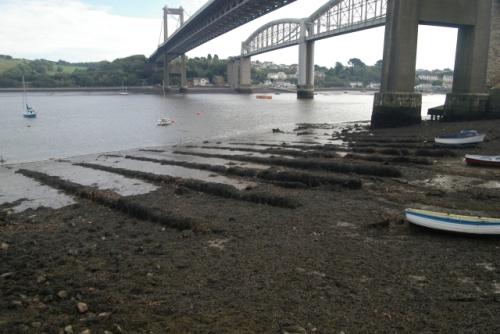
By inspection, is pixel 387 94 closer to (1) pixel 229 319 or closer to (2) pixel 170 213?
(2) pixel 170 213

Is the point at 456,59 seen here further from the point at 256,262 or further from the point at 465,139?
the point at 256,262

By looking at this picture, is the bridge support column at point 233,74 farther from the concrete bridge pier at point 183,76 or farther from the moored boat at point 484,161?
the moored boat at point 484,161

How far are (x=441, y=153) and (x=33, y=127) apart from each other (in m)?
38.3

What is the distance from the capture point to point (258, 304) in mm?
5207

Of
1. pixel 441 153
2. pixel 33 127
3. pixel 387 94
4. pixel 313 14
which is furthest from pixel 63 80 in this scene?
pixel 441 153

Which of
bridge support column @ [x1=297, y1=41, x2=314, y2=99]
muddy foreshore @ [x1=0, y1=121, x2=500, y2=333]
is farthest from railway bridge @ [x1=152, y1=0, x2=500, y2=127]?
bridge support column @ [x1=297, y1=41, x2=314, y2=99]

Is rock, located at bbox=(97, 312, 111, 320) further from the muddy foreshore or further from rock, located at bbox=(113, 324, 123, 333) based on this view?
rock, located at bbox=(113, 324, 123, 333)

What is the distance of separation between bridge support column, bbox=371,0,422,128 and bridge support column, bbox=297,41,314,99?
67543 millimetres

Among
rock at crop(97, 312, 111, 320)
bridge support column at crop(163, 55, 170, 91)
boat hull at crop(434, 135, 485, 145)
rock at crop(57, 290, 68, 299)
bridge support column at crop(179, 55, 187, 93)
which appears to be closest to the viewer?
rock at crop(97, 312, 111, 320)

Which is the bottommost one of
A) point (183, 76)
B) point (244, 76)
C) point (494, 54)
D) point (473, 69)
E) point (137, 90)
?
point (137, 90)

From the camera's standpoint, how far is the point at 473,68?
3112 centimetres

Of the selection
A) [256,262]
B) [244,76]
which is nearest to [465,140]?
[256,262]

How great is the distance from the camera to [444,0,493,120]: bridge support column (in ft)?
101

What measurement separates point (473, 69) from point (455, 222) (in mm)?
28394
